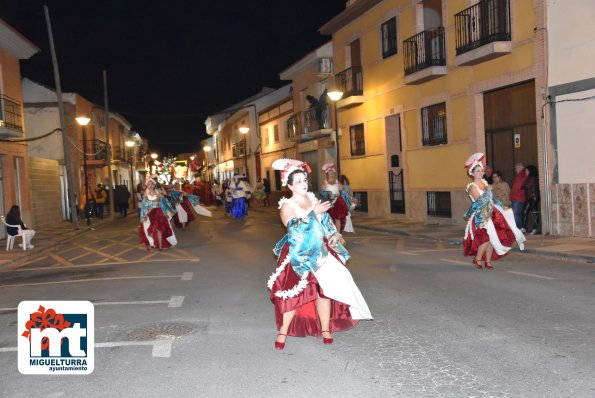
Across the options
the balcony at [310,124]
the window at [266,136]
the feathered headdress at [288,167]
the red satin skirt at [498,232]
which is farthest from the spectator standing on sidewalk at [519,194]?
the window at [266,136]

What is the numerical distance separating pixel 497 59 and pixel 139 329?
1286cm

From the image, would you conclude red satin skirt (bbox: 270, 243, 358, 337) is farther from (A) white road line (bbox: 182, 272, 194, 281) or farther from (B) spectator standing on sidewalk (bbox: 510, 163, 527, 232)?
(B) spectator standing on sidewalk (bbox: 510, 163, 527, 232)

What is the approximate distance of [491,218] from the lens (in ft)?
30.5

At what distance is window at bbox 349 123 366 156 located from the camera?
2463 centimetres

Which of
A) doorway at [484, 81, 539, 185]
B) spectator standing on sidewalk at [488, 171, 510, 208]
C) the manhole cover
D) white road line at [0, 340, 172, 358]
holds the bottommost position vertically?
the manhole cover

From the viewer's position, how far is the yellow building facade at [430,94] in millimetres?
15164

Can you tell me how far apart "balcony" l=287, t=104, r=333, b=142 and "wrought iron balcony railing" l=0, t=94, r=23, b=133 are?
12817 millimetres

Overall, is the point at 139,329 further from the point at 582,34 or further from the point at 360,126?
the point at 360,126

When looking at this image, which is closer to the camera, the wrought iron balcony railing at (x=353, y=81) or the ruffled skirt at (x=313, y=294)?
the ruffled skirt at (x=313, y=294)

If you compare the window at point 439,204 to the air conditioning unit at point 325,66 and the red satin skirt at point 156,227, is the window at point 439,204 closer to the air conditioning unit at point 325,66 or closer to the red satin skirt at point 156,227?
the red satin skirt at point 156,227

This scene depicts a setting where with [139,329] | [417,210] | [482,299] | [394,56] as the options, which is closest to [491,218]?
[482,299]

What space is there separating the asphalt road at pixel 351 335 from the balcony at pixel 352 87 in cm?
1397

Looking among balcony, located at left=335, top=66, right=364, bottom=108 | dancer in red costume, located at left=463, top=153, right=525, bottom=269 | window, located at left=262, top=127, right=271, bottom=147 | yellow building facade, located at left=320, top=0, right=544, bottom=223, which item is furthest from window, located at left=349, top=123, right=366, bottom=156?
window, located at left=262, top=127, right=271, bottom=147

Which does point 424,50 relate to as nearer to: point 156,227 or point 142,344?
point 156,227
